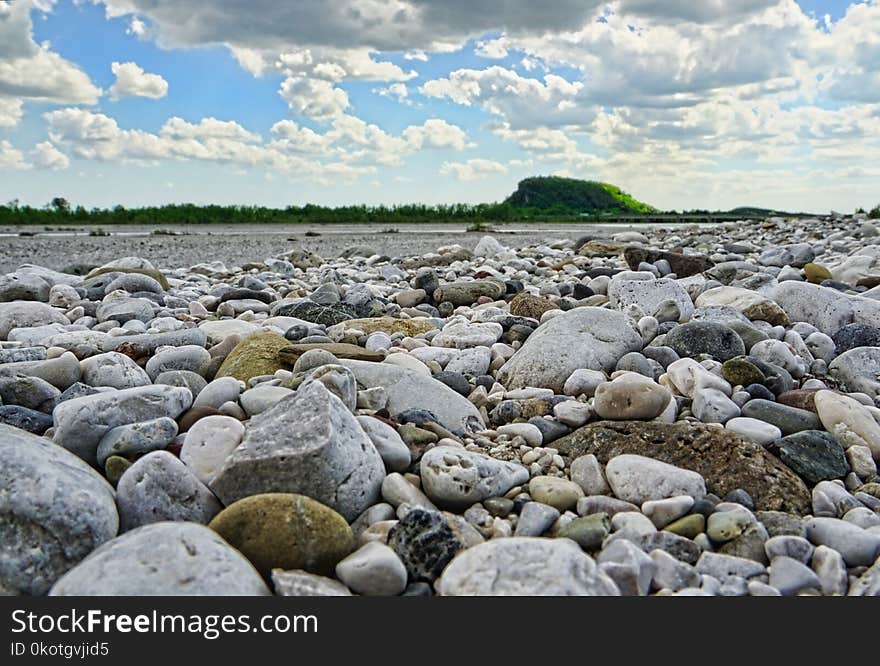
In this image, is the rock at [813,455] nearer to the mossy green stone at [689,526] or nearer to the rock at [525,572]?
the mossy green stone at [689,526]

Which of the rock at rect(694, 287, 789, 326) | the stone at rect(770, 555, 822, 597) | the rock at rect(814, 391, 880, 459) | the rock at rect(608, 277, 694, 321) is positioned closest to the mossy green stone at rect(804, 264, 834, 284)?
the rock at rect(694, 287, 789, 326)

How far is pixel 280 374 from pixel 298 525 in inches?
55.7

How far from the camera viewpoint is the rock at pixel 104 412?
8.79 ft

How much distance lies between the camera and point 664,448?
2.81m

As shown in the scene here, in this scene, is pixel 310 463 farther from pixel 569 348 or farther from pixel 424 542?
pixel 569 348

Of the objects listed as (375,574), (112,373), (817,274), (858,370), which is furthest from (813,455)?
(817,274)

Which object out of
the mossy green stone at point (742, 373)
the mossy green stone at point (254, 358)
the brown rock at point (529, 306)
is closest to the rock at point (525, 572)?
the mossy green stone at point (742, 373)

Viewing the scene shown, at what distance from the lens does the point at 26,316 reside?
522cm

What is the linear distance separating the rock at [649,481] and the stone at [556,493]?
0.47 ft

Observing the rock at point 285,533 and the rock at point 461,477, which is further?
the rock at point 461,477

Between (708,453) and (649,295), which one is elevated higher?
(649,295)

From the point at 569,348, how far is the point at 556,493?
1336 mm

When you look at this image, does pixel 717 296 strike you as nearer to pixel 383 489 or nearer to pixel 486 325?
pixel 486 325

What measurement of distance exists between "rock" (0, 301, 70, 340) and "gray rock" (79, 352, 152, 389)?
6.29 feet
